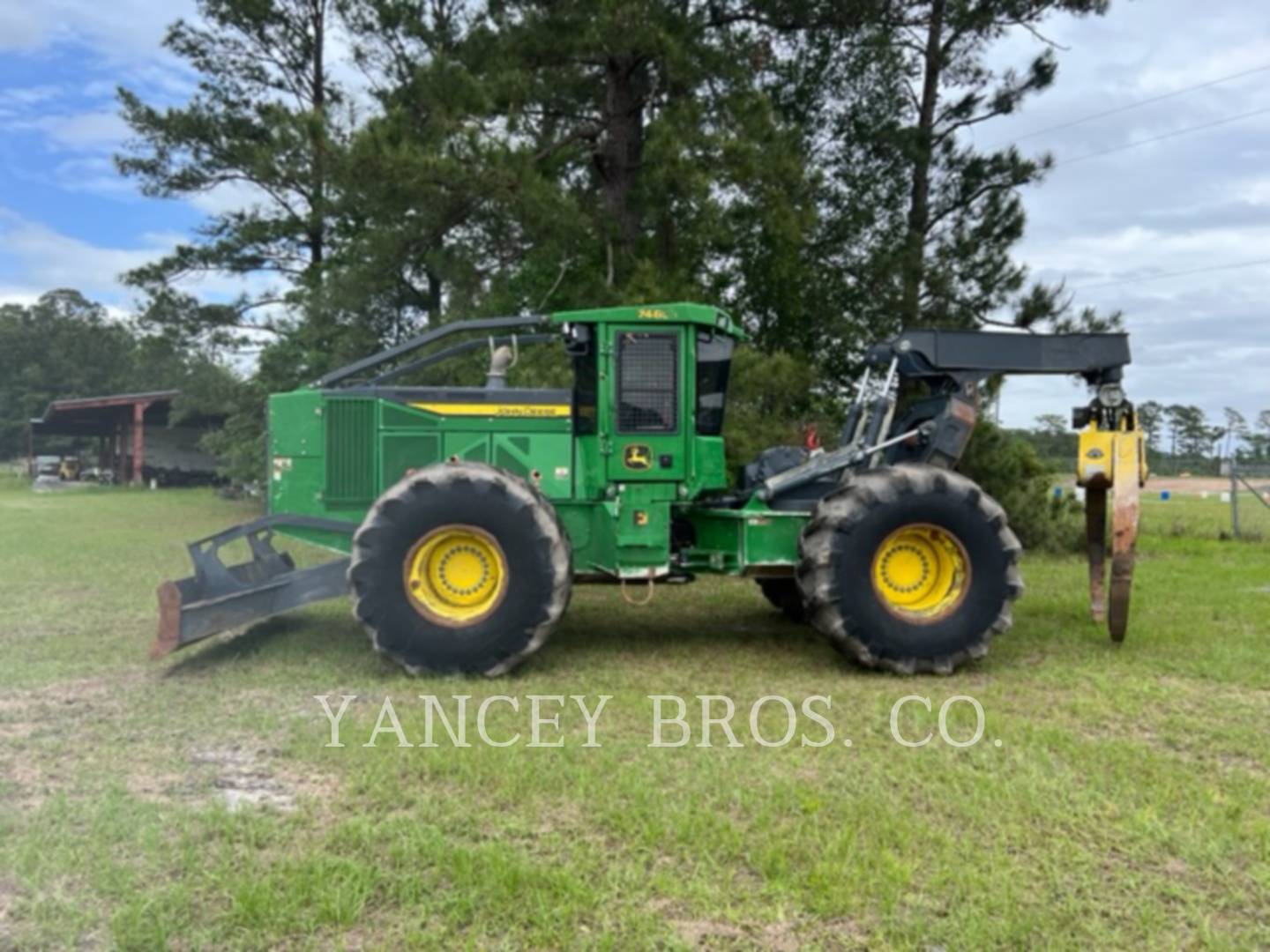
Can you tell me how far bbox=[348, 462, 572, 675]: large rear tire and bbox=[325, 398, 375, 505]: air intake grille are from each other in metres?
0.95

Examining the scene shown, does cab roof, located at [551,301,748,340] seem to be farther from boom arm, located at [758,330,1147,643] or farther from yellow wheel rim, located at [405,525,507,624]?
yellow wheel rim, located at [405,525,507,624]

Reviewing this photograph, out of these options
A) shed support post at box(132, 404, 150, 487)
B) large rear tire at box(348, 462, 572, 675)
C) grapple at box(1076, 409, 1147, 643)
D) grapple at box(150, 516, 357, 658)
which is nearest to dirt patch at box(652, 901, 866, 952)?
large rear tire at box(348, 462, 572, 675)

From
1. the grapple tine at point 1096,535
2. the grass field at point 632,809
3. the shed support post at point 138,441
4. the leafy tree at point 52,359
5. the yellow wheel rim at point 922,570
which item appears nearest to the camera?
the grass field at point 632,809

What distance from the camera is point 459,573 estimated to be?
19.3 feet

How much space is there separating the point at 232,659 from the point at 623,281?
7.11 m

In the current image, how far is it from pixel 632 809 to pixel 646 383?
10.7ft

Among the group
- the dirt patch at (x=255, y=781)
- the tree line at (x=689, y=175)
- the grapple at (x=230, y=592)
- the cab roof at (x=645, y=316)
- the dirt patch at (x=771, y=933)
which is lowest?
the dirt patch at (x=771, y=933)

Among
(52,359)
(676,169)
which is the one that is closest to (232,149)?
(676,169)

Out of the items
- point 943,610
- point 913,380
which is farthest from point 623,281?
point 943,610

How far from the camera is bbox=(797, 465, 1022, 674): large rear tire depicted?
19.4 ft

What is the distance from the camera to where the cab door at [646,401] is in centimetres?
638

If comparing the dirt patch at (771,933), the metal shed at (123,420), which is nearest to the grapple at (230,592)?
the dirt patch at (771,933)

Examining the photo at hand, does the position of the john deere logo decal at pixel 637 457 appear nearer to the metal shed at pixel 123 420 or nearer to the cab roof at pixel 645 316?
the cab roof at pixel 645 316

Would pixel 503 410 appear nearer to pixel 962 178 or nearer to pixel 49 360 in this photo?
pixel 962 178
